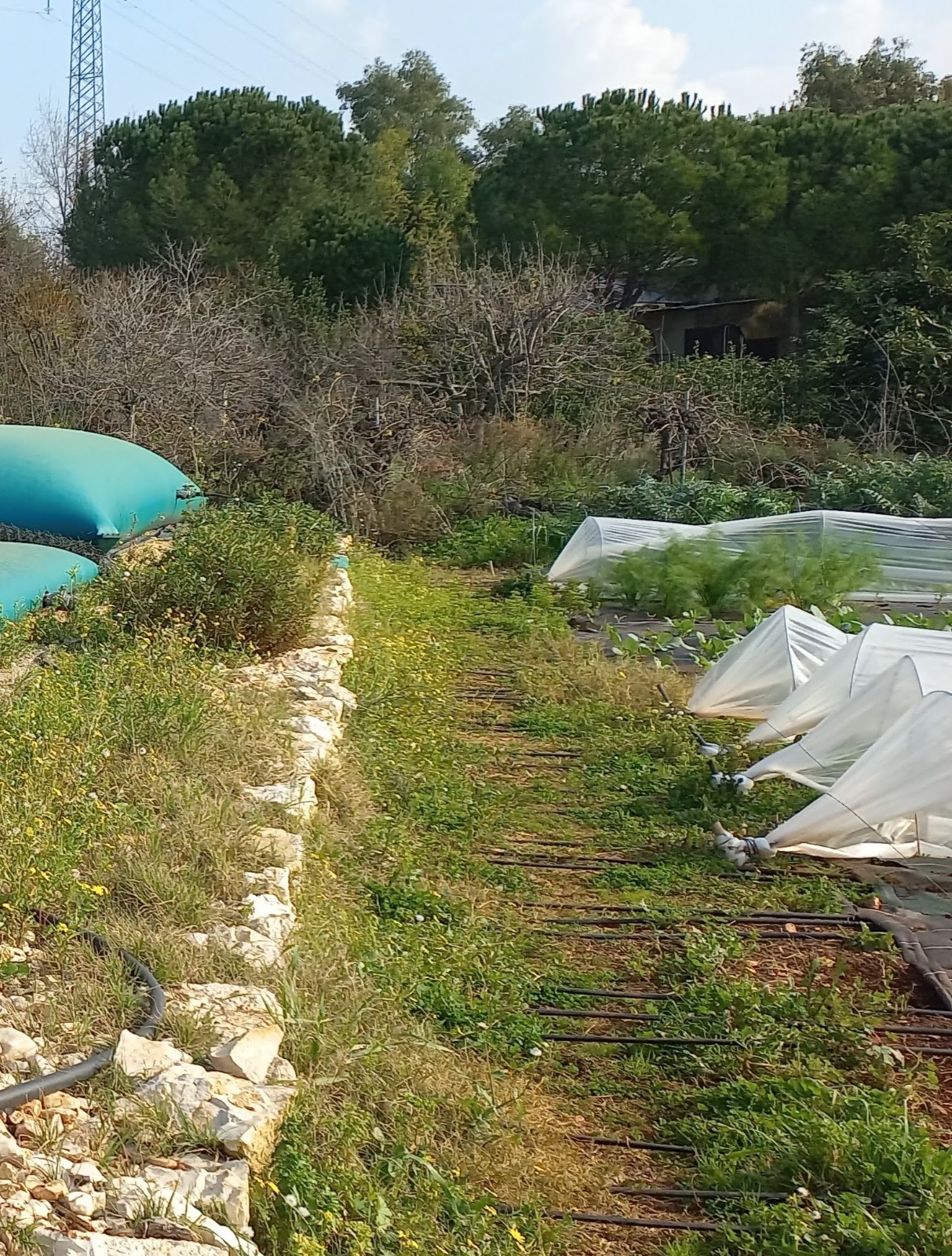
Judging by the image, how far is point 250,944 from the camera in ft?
10.2

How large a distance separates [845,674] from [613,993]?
2.58 metres

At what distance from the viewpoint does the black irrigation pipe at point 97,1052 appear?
2.31 m

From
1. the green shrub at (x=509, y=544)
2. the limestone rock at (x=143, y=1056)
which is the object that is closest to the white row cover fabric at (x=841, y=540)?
the green shrub at (x=509, y=544)

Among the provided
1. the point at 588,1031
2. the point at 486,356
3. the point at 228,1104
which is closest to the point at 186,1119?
the point at 228,1104

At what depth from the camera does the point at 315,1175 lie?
2398 millimetres

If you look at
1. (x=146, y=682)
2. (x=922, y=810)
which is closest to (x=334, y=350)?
(x=146, y=682)

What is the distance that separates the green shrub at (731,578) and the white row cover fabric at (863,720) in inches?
161

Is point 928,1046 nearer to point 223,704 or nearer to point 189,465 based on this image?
point 223,704

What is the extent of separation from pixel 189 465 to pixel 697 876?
8241 mm

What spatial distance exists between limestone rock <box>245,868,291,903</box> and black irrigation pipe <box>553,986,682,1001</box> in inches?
34.7

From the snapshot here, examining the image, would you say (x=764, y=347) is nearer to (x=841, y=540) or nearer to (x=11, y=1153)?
(x=841, y=540)

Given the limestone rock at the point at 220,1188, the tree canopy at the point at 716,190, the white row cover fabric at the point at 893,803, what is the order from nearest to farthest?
the limestone rock at the point at 220,1188, the white row cover fabric at the point at 893,803, the tree canopy at the point at 716,190

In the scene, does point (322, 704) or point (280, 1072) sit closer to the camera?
point (280, 1072)

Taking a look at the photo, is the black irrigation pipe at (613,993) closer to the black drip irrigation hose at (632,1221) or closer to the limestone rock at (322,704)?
the black drip irrigation hose at (632,1221)
